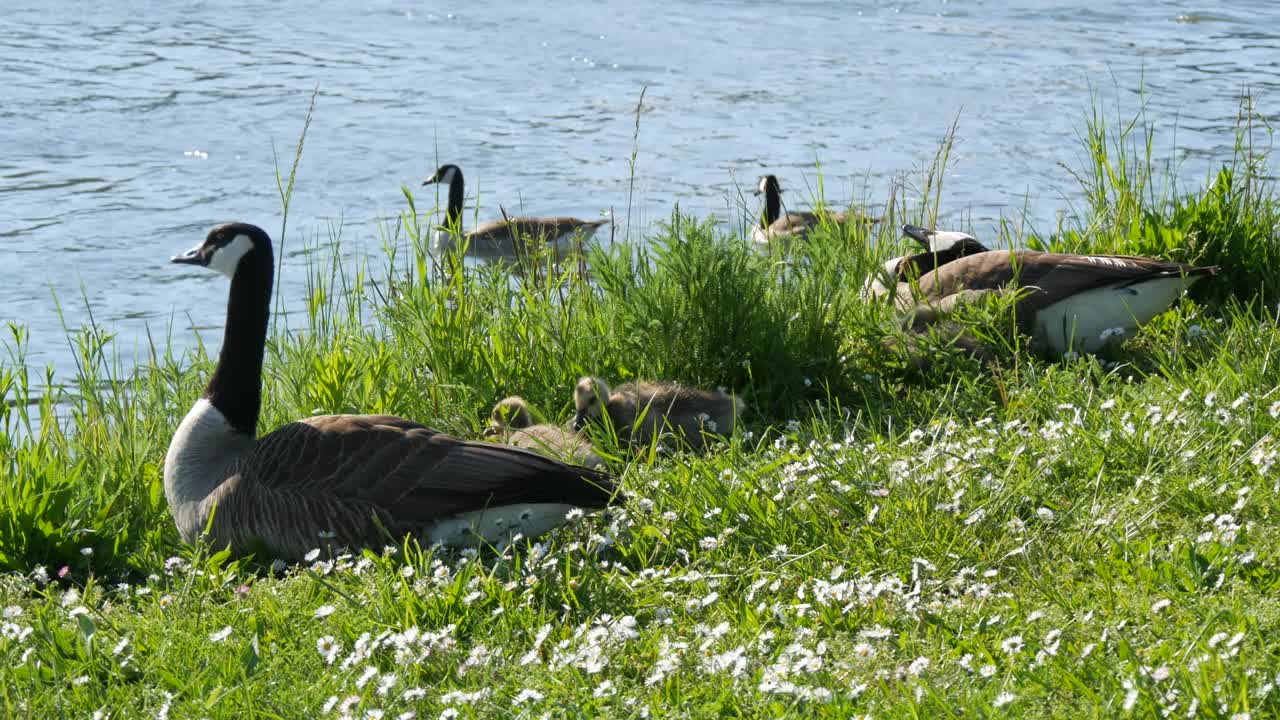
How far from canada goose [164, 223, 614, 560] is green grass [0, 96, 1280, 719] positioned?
153 millimetres

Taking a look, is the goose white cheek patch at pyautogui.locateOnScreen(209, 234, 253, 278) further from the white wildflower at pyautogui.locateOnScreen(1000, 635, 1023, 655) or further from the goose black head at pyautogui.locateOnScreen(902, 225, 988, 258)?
the goose black head at pyautogui.locateOnScreen(902, 225, 988, 258)

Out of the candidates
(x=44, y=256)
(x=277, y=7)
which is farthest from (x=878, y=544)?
(x=277, y=7)

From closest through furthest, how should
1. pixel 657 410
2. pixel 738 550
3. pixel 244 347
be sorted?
pixel 738 550 < pixel 244 347 < pixel 657 410

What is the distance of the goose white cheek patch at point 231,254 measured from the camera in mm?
5809

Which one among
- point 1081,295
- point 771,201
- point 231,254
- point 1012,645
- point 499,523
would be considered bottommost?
point 771,201

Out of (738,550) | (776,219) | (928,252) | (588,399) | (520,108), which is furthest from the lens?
(520,108)

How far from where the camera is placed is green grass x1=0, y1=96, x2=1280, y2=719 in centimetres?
371

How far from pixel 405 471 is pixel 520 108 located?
14.1m

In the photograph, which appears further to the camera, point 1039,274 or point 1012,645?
point 1039,274

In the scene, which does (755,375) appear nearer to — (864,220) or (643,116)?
(864,220)

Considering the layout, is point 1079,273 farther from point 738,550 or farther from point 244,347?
point 244,347

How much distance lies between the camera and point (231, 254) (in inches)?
229

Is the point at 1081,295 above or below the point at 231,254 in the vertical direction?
below

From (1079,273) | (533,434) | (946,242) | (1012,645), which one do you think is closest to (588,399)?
(533,434)
